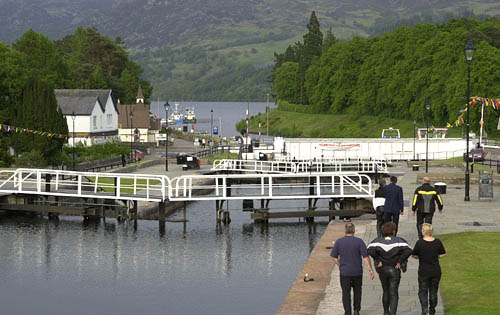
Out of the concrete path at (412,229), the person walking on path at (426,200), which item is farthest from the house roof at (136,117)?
the person walking on path at (426,200)

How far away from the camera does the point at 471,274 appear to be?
2427cm

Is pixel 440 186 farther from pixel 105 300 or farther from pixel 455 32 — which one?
pixel 455 32

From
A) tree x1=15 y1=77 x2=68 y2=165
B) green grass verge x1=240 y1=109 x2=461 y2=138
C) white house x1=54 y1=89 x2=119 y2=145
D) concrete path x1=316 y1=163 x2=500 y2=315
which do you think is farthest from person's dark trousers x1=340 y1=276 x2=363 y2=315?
green grass verge x1=240 y1=109 x2=461 y2=138

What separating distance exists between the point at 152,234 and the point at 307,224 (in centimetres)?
888

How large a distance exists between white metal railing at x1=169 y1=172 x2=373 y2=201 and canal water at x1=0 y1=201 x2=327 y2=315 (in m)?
1.73

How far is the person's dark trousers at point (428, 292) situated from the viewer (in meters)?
18.7

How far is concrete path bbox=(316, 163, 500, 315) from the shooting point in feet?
69.4

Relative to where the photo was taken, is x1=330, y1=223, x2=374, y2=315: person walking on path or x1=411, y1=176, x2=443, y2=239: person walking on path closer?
x1=330, y1=223, x2=374, y2=315: person walking on path

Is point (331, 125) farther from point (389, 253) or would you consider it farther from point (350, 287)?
point (389, 253)

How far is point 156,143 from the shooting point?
12862cm

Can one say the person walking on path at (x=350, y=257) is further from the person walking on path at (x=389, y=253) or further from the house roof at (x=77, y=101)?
the house roof at (x=77, y=101)

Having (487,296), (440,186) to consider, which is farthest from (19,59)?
(487,296)

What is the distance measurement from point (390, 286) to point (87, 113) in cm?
9150

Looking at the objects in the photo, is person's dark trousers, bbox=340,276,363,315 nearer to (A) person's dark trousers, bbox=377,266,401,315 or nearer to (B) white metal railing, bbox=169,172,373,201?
(A) person's dark trousers, bbox=377,266,401,315
